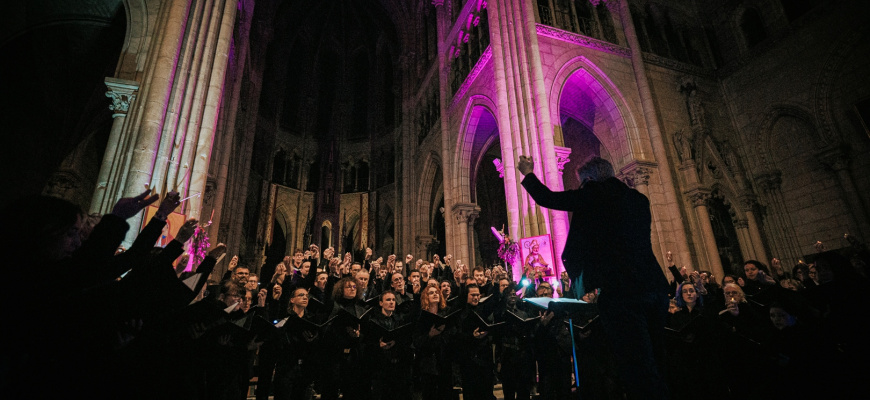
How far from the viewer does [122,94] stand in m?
7.42

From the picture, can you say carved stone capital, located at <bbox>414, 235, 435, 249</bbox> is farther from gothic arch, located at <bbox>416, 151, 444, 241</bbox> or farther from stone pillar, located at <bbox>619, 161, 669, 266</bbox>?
stone pillar, located at <bbox>619, 161, 669, 266</bbox>

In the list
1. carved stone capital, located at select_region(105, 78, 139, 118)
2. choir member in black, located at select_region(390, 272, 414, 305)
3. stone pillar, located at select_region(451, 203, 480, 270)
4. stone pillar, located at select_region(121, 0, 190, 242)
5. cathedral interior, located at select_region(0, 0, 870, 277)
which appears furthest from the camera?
stone pillar, located at select_region(451, 203, 480, 270)

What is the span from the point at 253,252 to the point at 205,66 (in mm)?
13352

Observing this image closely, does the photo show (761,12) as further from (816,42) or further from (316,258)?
(316,258)

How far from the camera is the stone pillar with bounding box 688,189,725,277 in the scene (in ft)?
36.6

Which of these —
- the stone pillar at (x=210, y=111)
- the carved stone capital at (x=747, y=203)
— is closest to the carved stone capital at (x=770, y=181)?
the carved stone capital at (x=747, y=203)

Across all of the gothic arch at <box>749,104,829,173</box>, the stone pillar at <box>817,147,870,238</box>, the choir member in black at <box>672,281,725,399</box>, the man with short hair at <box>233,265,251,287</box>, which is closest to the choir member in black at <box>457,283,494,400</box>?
the choir member in black at <box>672,281,725,399</box>

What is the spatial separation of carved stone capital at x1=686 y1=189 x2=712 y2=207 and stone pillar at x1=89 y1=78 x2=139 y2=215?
14.2 meters

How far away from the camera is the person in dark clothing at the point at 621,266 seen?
2188 mm

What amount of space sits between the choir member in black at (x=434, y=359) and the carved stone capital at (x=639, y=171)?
936 centimetres

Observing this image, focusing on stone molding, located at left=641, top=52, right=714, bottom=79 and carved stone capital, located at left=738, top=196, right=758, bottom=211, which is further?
stone molding, located at left=641, top=52, right=714, bottom=79

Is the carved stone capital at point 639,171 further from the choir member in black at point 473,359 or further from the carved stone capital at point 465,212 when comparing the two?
the choir member in black at point 473,359

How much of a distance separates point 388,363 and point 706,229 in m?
10.9

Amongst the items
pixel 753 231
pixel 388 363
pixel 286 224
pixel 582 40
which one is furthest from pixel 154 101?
pixel 753 231
